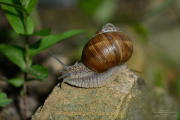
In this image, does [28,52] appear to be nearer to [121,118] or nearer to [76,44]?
[121,118]

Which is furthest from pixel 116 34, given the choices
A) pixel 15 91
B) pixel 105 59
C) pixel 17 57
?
pixel 15 91

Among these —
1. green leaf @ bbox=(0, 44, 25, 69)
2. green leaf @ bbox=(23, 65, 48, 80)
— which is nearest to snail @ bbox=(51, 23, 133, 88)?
green leaf @ bbox=(23, 65, 48, 80)

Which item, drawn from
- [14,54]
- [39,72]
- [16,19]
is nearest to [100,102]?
[39,72]

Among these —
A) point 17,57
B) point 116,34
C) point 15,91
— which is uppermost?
point 116,34

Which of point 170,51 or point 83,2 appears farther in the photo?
point 170,51

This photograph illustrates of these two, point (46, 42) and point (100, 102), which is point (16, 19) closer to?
point (46, 42)

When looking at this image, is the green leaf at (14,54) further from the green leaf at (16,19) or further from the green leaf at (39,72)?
the green leaf at (16,19)

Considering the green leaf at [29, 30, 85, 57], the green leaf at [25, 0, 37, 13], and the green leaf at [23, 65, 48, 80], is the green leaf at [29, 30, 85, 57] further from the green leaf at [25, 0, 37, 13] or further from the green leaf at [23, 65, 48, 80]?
the green leaf at [25, 0, 37, 13]
